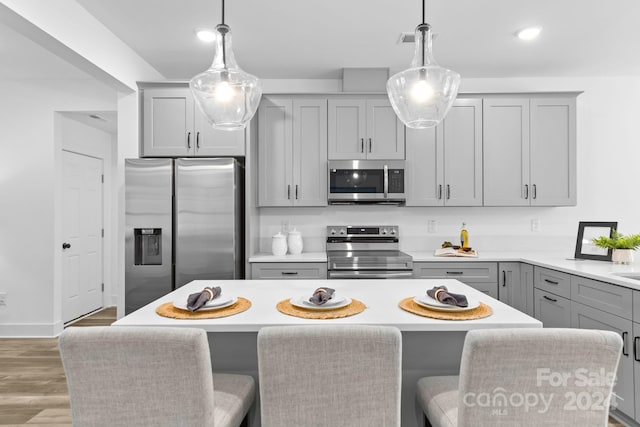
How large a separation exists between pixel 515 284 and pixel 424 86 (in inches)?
91.6

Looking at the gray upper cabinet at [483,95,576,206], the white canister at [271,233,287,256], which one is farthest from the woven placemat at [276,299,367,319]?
the gray upper cabinet at [483,95,576,206]

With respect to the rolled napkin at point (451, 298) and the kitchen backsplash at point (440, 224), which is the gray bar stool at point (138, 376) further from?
the kitchen backsplash at point (440, 224)

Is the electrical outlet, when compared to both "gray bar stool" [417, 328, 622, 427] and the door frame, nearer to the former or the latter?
"gray bar stool" [417, 328, 622, 427]

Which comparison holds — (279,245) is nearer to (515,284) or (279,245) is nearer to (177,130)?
(177,130)

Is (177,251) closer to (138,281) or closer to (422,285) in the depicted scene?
(138,281)

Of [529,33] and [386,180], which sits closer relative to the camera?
[529,33]

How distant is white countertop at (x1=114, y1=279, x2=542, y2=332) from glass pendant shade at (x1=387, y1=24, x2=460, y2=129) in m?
0.88

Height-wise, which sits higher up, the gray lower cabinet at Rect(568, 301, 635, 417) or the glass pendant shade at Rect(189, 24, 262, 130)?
the glass pendant shade at Rect(189, 24, 262, 130)

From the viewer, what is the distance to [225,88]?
172 centimetres

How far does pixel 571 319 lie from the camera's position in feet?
8.74

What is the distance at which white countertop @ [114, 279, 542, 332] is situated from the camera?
4.60ft

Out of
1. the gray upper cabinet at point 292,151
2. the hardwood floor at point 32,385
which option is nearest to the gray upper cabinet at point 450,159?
the gray upper cabinet at point 292,151

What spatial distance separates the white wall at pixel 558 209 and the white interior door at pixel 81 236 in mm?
2296

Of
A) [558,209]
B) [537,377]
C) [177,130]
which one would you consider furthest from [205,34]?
[558,209]
